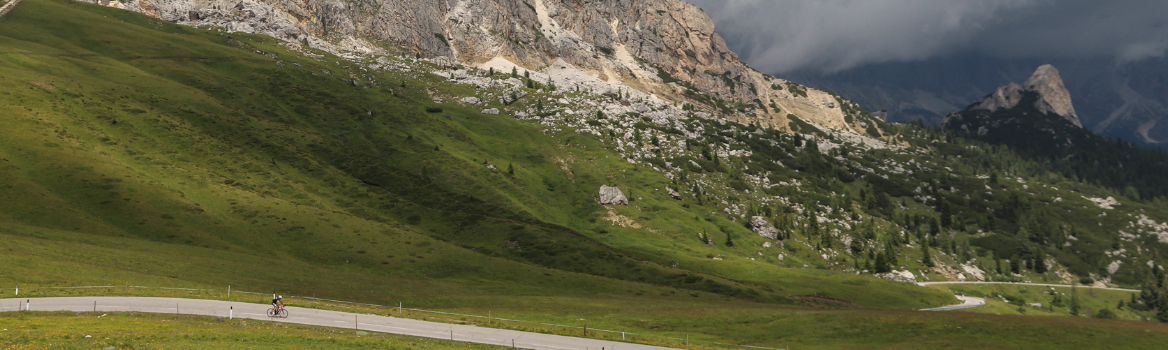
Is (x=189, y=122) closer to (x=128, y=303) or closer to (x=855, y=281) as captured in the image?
(x=128, y=303)

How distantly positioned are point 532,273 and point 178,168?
100508mm

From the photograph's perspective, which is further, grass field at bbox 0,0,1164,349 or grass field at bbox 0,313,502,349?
grass field at bbox 0,0,1164,349

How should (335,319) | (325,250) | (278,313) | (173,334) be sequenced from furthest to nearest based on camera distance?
1. (325,250)
2. (335,319)
3. (278,313)
4. (173,334)

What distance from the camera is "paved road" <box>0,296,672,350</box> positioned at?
195 ft

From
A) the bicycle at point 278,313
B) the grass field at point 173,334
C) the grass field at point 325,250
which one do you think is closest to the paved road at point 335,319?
the bicycle at point 278,313

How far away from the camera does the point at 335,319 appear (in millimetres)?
65000

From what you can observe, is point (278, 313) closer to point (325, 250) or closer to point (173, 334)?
point (173, 334)

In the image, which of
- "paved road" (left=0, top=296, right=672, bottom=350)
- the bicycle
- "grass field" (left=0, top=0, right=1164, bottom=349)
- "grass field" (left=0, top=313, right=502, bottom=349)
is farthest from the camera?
"grass field" (left=0, top=0, right=1164, bottom=349)

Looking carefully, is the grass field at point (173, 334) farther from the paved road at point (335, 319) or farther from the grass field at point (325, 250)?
the grass field at point (325, 250)

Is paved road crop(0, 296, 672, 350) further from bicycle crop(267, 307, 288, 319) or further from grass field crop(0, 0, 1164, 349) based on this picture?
grass field crop(0, 0, 1164, 349)

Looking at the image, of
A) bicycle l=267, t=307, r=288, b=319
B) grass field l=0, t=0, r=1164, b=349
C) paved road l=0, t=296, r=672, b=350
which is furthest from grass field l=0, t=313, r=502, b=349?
grass field l=0, t=0, r=1164, b=349

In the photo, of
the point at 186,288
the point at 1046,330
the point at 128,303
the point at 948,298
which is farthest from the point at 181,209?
the point at 948,298

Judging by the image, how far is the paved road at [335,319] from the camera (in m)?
59.6

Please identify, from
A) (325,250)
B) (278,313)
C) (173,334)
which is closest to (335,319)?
(278,313)
